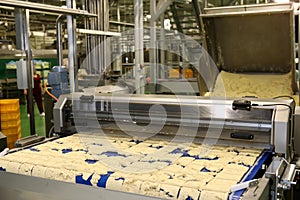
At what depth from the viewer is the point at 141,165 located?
135cm

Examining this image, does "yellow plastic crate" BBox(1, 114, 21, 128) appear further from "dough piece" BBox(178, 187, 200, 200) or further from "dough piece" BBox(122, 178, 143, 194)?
"dough piece" BBox(178, 187, 200, 200)

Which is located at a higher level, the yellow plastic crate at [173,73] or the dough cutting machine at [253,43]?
the dough cutting machine at [253,43]

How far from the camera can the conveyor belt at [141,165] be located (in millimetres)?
1125

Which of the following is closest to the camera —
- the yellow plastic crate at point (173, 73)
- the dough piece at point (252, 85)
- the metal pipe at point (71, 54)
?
the metal pipe at point (71, 54)

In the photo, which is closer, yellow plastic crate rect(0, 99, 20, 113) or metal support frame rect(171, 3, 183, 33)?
yellow plastic crate rect(0, 99, 20, 113)

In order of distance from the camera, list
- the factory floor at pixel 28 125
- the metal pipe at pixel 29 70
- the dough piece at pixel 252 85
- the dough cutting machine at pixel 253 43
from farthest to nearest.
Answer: the factory floor at pixel 28 125 < the metal pipe at pixel 29 70 < the dough piece at pixel 252 85 < the dough cutting machine at pixel 253 43

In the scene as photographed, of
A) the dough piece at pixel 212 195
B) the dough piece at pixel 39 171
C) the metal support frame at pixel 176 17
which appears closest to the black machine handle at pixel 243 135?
the dough piece at pixel 212 195

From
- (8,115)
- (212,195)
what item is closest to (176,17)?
(8,115)

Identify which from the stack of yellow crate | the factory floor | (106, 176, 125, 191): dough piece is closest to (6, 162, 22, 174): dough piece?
(106, 176, 125, 191): dough piece

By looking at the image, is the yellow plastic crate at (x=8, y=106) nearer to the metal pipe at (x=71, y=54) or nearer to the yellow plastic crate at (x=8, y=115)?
the yellow plastic crate at (x=8, y=115)

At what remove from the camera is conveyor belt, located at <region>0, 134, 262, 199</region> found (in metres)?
1.12

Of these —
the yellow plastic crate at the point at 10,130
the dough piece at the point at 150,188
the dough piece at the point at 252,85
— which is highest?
the dough piece at the point at 252,85

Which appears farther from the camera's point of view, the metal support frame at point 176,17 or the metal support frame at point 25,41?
the metal support frame at point 176,17

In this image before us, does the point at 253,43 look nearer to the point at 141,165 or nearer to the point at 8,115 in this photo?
the point at 141,165
